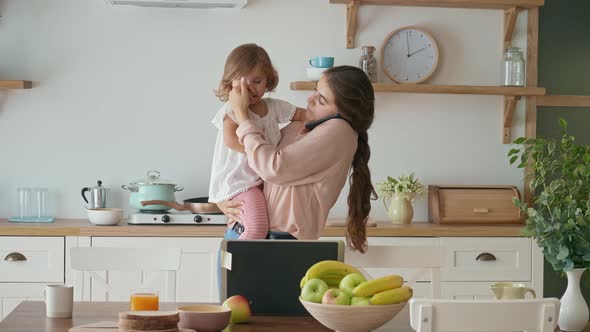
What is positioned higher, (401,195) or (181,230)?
(401,195)

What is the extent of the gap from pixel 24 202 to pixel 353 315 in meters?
2.82

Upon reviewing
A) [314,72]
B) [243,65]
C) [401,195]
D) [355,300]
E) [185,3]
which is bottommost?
[355,300]

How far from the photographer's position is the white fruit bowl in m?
2.04

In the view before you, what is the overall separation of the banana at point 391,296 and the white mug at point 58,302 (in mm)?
830

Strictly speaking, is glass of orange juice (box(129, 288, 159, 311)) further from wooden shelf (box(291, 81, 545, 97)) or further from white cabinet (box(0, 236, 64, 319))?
wooden shelf (box(291, 81, 545, 97))

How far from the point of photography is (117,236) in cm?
415

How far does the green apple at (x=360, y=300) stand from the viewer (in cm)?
205

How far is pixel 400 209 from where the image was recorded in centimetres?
451

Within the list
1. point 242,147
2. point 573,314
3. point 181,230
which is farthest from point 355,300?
point 181,230

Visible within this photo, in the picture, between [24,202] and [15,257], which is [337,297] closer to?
[15,257]

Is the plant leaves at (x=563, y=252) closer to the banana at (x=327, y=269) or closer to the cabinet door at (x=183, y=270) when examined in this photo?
the banana at (x=327, y=269)

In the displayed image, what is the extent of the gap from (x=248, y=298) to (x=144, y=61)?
8.17 ft

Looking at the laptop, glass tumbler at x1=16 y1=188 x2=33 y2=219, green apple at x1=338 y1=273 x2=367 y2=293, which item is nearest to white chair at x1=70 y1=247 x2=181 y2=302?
the laptop

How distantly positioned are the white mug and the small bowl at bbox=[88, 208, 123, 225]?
1.85 m
